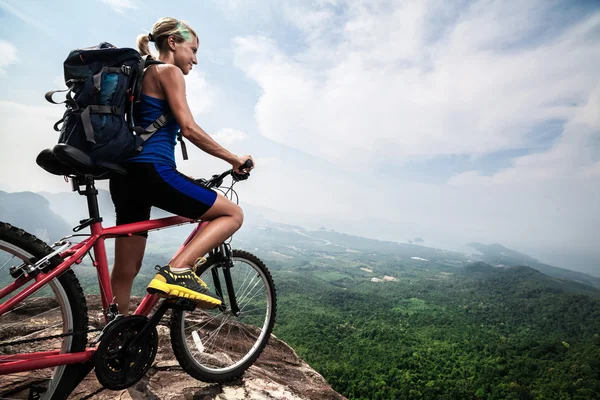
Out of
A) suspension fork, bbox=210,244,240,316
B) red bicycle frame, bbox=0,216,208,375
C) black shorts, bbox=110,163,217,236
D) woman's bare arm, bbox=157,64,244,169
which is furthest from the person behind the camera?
suspension fork, bbox=210,244,240,316

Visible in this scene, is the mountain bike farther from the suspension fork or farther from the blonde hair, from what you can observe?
the blonde hair

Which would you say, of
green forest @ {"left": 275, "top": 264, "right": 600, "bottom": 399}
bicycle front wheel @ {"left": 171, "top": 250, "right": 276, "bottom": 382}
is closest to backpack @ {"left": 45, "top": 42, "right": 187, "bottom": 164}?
bicycle front wheel @ {"left": 171, "top": 250, "right": 276, "bottom": 382}

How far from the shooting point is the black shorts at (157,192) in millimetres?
2561

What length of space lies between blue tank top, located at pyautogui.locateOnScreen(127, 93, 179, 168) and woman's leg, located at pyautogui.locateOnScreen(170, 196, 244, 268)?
0.55 m

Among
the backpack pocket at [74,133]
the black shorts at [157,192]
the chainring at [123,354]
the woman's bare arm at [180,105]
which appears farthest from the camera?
the black shorts at [157,192]

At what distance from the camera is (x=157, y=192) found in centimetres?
262

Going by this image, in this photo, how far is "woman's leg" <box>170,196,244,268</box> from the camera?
261cm

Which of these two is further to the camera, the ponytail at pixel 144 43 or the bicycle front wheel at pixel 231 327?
the bicycle front wheel at pixel 231 327

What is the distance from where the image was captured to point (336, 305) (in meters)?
117

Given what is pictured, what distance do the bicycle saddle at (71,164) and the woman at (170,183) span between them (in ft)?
0.62

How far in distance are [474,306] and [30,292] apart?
155 metres

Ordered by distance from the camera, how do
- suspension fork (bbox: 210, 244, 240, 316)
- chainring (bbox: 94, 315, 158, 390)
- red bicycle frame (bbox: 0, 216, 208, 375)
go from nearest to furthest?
red bicycle frame (bbox: 0, 216, 208, 375)
chainring (bbox: 94, 315, 158, 390)
suspension fork (bbox: 210, 244, 240, 316)

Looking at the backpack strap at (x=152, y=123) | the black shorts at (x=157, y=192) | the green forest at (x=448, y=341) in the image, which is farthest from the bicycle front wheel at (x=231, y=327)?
the green forest at (x=448, y=341)

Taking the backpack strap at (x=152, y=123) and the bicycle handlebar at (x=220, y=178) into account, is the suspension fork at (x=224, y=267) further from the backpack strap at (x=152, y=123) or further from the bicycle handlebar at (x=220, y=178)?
the backpack strap at (x=152, y=123)
